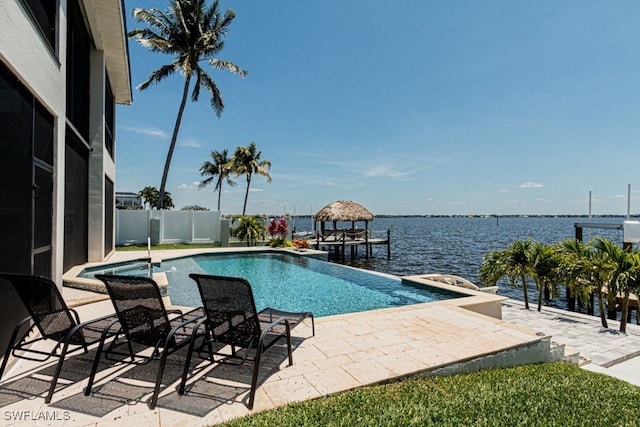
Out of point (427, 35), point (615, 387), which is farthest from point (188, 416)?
point (427, 35)

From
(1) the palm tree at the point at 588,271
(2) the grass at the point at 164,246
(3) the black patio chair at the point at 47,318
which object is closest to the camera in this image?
(3) the black patio chair at the point at 47,318

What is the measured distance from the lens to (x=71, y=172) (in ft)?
25.7

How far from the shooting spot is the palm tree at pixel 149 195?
5160 cm

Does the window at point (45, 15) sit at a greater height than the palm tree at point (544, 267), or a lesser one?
greater

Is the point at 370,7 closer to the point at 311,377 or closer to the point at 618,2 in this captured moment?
the point at 618,2

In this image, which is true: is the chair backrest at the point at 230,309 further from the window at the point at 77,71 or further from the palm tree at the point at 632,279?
the palm tree at the point at 632,279

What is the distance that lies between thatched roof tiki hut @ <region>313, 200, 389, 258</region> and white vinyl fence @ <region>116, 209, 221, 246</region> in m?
8.17

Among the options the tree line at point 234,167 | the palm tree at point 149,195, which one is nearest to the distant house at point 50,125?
the tree line at point 234,167

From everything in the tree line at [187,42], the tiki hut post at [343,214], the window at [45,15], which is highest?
the tree line at [187,42]

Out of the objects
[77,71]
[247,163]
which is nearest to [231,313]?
[77,71]

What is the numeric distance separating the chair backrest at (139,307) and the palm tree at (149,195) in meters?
53.6

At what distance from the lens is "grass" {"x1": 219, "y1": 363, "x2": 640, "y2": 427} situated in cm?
253

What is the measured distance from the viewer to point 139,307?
3.01 meters

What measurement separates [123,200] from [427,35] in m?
27.8
